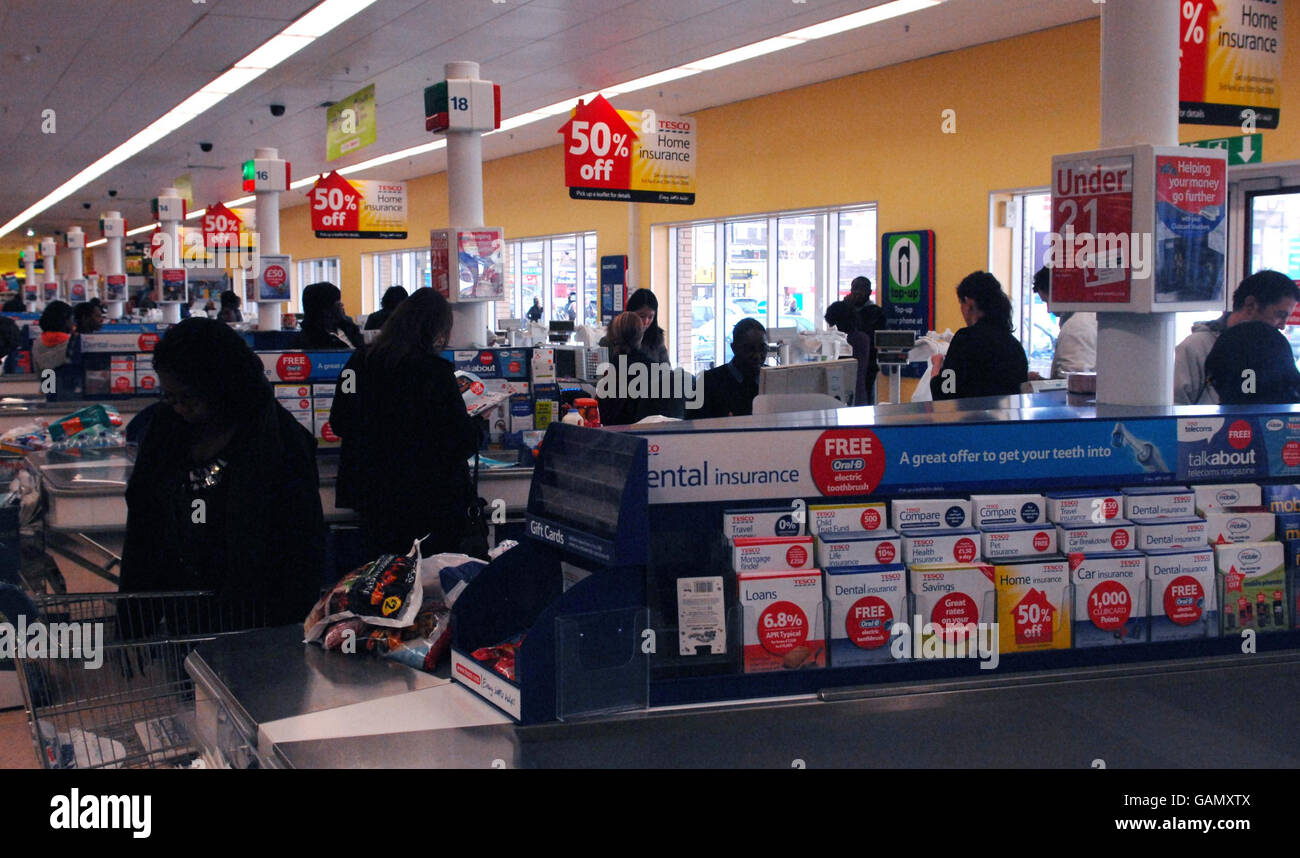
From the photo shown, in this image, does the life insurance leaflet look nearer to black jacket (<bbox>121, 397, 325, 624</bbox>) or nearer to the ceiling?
black jacket (<bbox>121, 397, 325, 624</bbox>)

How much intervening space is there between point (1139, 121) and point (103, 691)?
2763 millimetres

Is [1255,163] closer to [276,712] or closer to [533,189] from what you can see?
[276,712]

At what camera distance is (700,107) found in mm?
14555

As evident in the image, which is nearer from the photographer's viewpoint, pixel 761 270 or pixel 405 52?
pixel 405 52

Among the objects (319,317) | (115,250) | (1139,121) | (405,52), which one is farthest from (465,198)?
(115,250)

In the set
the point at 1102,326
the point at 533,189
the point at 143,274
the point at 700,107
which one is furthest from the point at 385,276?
the point at 1102,326

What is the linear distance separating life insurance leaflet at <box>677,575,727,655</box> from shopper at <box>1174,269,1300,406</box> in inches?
139

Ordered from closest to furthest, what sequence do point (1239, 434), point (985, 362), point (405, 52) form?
point (1239, 434), point (985, 362), point (405, 52)

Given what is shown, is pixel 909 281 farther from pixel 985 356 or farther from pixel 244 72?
pixel 244 72

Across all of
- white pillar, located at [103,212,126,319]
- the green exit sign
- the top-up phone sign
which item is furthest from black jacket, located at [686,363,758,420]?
white pillar, located at [103,212,126,319]

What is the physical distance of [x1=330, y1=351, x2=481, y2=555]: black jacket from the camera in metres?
4.07

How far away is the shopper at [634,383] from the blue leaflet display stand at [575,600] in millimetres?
3632

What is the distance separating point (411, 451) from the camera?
4.09 m

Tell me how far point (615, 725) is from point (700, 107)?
1352 cm
